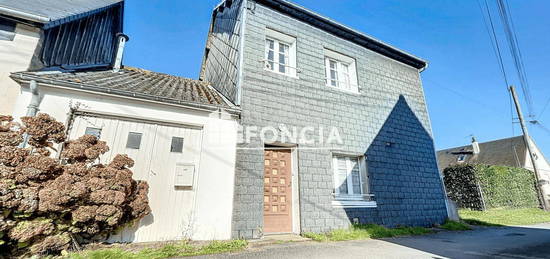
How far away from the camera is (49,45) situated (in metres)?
5.04

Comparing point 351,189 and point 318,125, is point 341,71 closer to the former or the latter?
point 318,125

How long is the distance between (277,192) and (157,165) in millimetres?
2696

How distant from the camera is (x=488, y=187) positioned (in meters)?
12.0

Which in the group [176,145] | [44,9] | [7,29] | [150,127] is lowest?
[176,145]

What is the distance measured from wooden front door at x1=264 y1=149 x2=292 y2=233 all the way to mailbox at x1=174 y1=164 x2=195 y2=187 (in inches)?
66.9

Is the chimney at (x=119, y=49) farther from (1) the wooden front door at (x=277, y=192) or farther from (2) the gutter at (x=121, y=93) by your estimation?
(1) the wooden front door at (x=277, y=192)

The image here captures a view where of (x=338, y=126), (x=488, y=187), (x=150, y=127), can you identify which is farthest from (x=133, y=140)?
(x=488, y=187)

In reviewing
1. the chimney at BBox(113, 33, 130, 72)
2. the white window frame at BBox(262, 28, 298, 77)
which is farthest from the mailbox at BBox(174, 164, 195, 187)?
the chimney at BBox(113, 33, 130, 72)

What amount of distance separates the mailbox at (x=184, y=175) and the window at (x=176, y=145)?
1.06 ft

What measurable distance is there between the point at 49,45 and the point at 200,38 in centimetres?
562

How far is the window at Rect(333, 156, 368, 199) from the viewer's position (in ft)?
20.2

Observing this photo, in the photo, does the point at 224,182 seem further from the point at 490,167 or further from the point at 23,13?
the point at 490,167

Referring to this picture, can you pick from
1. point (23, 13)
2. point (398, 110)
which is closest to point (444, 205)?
point (398, 110)

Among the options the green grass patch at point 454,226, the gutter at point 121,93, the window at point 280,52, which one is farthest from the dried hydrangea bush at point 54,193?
the green grass patch at point 454,226
